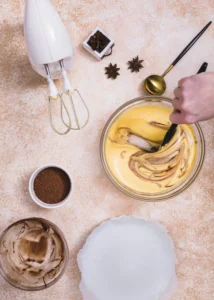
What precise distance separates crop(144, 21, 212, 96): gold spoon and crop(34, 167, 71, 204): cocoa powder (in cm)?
30

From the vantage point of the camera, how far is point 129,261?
1.10 metres

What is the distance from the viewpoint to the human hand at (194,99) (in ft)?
3.12

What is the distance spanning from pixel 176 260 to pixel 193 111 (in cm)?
39

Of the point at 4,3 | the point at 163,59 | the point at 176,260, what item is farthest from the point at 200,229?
the point at 4,3

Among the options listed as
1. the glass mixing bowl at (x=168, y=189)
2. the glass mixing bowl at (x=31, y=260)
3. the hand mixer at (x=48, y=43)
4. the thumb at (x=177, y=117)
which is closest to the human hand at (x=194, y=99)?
the thumb at (x=177, y=117)

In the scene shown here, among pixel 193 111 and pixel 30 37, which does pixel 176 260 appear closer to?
pixel 193 111

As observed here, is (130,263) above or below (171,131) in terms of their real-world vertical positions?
below

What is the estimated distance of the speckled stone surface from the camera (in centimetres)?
109

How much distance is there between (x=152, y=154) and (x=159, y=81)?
18 centimetres

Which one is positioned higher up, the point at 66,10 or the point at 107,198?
the point at 66,10

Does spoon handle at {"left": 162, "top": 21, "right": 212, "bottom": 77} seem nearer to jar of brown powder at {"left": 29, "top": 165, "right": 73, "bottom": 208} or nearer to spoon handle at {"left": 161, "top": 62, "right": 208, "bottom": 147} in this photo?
spoon handle at {"left": 161, "top": 62, "right": 208, "bottom": 147}

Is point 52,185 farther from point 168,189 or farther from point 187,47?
point 187,47

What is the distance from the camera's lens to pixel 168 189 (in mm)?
1092

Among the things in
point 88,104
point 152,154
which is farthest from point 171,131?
point 88,104
